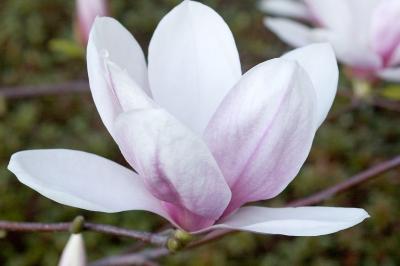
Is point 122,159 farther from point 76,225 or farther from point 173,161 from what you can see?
point 173,161

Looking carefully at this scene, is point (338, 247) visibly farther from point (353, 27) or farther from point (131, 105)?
point (131, 105)

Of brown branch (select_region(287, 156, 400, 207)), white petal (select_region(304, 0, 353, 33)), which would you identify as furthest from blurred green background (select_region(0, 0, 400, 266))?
brown branch (select_region(287, 156, 400, 207))

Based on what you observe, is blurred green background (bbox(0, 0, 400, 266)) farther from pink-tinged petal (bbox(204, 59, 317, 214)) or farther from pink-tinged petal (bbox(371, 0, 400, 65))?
pink-tinged petal (bbox(204, 59, 317, 214))

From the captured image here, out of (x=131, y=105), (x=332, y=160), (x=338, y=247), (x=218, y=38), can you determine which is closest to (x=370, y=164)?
(x=332, y=160)

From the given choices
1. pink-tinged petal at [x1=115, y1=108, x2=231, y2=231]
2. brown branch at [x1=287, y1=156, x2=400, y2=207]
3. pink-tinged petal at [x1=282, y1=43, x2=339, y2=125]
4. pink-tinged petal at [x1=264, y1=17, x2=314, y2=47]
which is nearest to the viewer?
pink-tinged petal at [x1=115, y1=108, x2=231, y2=231]

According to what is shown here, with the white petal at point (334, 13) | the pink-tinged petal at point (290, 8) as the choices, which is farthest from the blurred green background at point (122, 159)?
the white petal at point (334, 13)

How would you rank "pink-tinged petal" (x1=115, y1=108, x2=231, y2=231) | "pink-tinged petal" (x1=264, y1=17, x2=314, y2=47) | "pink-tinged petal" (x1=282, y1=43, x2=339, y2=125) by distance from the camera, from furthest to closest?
1. "pink-tinged petal" (x1=264, y1=17, x2=314, y2=47)
2. "pink-tinged petal" (x1=282, y1=43, x2=339, y2=125)
3. "pink-tinged petal" (x1=115, y1=108, x2=231, y2=231)

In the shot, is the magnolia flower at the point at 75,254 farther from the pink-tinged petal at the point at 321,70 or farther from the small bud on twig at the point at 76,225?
the pink-tinged petal at the point at 321,70
